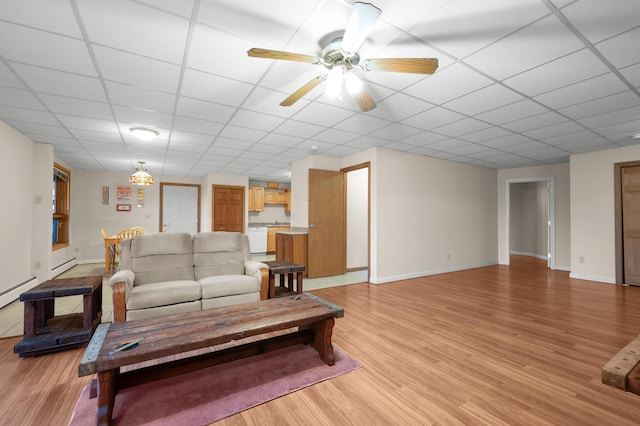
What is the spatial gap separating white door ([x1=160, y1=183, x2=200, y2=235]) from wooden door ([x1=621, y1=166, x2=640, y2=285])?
1015 cm

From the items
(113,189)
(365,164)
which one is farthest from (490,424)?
(113,189)

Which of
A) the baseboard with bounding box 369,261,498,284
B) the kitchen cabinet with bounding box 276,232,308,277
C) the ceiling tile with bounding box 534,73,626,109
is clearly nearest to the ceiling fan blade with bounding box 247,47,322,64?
the ceiling tile with bounding box 534,73,626,109

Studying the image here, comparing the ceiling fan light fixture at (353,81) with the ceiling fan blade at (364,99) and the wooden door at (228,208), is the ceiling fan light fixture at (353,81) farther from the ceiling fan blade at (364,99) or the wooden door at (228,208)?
the wooden door at (228,208)

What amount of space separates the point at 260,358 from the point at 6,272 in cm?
403

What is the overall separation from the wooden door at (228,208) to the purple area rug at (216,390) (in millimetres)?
6445

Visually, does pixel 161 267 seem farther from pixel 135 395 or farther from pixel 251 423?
pixel 251 423

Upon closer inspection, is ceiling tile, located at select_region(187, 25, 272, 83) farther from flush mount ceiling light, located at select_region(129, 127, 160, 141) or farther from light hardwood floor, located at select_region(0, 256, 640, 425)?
light hardwood floor, located at select_region(0, 256, 640, 425)

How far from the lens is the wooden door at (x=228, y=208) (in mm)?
8195

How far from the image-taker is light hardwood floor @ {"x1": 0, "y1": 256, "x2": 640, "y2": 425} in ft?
5.44

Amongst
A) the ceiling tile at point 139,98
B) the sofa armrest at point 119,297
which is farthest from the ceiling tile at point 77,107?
the sofa armrest at point 119,297

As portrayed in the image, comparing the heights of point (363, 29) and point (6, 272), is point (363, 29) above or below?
above

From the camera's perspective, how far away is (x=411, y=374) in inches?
82.5

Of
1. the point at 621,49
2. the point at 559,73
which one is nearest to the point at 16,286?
the point at 559,73

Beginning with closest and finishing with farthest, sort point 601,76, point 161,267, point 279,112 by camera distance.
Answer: point 601,76 → point 161,267 → point 279,112
